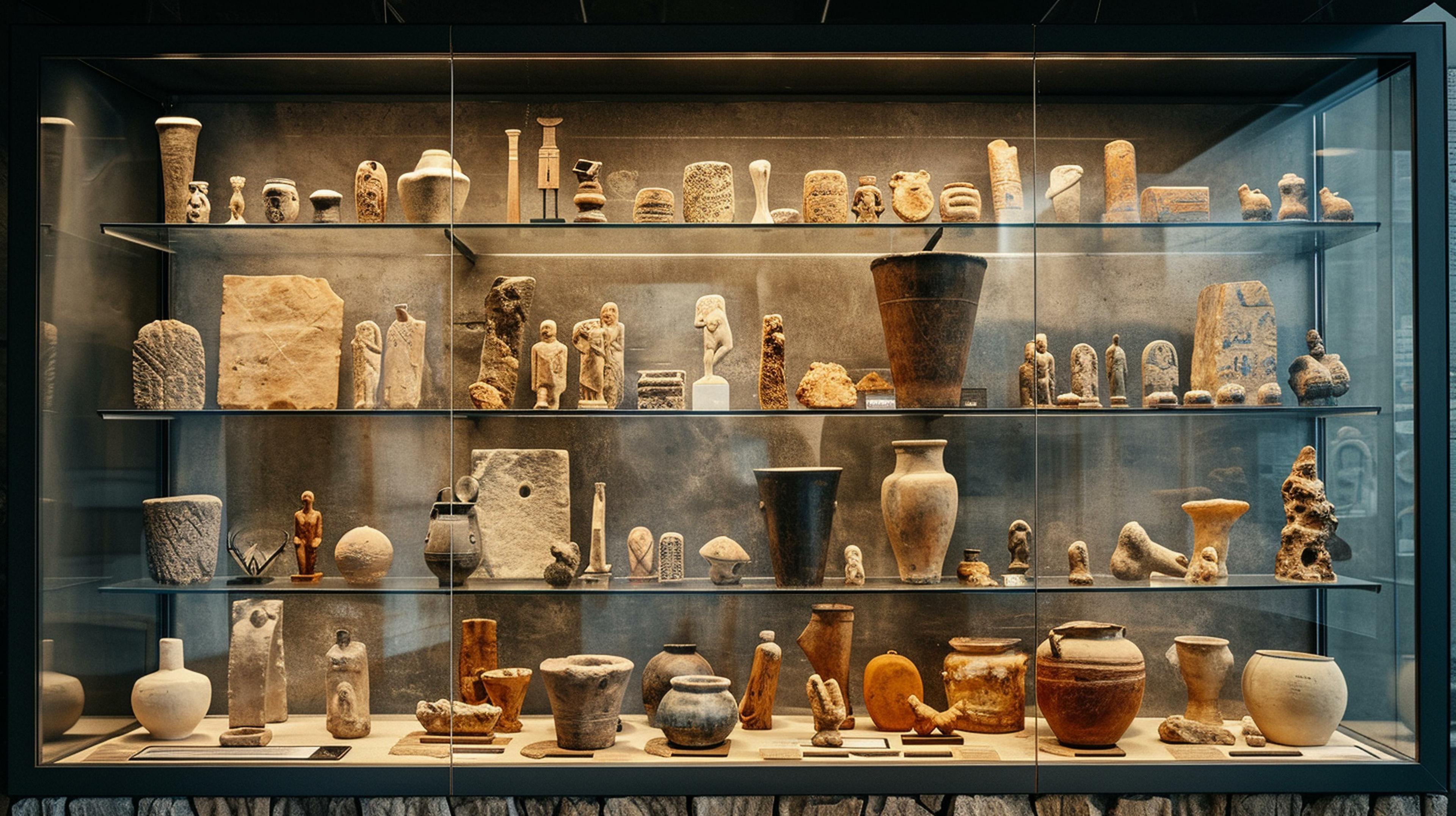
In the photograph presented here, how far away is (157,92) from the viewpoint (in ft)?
9.57

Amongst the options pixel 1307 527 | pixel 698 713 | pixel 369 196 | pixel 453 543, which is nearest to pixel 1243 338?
pixel 1307 527

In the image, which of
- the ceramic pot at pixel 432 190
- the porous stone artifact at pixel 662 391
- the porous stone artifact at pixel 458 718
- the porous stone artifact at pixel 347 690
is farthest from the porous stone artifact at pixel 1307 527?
the porous stone artifact at pixel 347 690

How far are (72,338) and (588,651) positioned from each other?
175cm

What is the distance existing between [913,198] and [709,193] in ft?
2.02

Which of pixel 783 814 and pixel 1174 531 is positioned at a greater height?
pixel 1174 531

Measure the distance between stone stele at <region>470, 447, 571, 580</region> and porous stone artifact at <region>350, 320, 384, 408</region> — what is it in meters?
0.36

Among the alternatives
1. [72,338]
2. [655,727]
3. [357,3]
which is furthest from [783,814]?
[357,3]

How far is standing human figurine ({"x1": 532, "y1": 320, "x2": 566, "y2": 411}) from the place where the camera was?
2848mm

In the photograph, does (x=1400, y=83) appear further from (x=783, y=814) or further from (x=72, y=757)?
(x=72, y=757)

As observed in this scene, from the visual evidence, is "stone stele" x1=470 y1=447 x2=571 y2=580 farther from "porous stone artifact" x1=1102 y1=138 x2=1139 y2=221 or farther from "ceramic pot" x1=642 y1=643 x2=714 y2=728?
"porous stone artifact" x1=1102 y1=138 x2=1139 y2=221

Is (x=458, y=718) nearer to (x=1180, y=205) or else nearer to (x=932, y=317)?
(x=932, y=317)

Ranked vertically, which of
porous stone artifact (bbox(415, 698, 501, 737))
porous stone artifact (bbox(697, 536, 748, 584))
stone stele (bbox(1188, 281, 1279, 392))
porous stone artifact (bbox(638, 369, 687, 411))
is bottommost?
porous stone artifact (bbox(415, 698, 501, 737))

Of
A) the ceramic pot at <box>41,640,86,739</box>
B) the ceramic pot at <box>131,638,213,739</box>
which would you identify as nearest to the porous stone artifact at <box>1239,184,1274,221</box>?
the ceramic pot at <box>131,638,213,739</box>

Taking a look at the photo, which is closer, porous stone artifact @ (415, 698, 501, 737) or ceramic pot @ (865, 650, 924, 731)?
porous stone artifact @ (415, 698, 501, 737)
